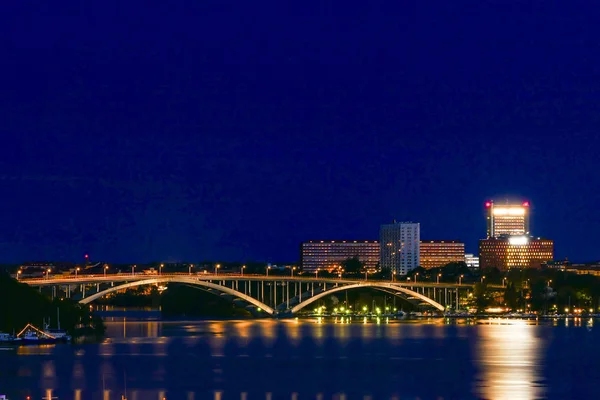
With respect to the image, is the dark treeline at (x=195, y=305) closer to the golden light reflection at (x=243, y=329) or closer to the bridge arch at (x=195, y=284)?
the bridge arch at (x=195, y=284)

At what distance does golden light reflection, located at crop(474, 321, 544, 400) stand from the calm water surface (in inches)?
2.2

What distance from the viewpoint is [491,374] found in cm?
6656

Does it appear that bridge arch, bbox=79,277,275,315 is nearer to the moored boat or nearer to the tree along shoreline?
the tree along shoreline

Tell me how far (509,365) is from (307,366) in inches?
432

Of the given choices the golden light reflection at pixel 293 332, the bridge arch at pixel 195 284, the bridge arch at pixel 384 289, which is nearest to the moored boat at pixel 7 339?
the golden light reflection at pixel 293 332

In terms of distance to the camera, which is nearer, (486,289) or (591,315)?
(591,315)

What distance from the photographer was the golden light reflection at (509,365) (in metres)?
57.9

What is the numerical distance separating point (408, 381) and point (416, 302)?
317 ft

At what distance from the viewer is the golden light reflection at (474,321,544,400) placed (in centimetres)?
5794

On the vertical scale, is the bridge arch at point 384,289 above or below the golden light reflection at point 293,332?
above

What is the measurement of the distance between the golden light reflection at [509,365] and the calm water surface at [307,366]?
0.06 metres

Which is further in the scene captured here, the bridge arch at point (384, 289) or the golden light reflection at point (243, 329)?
the bridge arch at point (384, 289)

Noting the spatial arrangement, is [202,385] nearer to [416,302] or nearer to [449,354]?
[449,354]

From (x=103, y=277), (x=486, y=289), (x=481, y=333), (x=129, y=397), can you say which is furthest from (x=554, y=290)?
(x=129, y=397)
